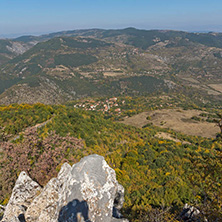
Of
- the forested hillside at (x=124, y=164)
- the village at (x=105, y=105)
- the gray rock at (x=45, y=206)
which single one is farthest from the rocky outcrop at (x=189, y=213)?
the village at (x=105, y=105)

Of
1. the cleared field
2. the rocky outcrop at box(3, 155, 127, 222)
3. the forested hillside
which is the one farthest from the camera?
the cleared field

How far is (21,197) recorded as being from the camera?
29.5ft

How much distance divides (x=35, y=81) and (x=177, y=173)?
183 meters

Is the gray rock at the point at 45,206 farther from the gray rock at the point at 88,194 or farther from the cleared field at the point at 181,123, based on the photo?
the cleared field at the point at 181,123

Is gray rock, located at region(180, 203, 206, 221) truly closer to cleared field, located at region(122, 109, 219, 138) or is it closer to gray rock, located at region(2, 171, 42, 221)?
gray rock, located at region(2, 171, 42, 221)

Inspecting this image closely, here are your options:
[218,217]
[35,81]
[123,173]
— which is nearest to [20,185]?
[218,217]

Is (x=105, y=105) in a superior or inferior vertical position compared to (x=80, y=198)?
inferior

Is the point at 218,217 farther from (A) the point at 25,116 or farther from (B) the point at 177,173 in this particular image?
(A) the point at 25,116

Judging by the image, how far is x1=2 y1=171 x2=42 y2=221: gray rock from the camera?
8125 mm

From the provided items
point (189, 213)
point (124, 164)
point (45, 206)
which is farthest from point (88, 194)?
point (124, 164)

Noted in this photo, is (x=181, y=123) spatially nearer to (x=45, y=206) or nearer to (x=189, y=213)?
(x=189, y=213)

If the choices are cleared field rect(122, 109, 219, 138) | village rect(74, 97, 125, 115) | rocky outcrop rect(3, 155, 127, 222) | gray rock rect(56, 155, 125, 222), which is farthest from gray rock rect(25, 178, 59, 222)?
village rect(74, 97, 125, 115)

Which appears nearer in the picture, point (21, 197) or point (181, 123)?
point (21, 197)

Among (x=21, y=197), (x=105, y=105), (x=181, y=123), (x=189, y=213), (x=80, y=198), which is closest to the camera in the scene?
(x=80, y=198)
